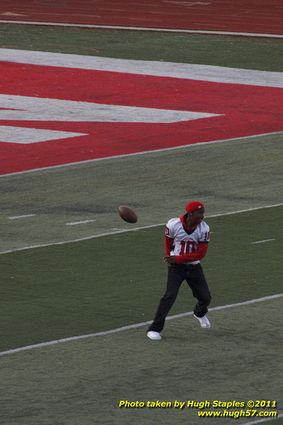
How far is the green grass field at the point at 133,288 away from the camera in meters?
14.6

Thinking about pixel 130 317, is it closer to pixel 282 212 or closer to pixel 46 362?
pixel 46 362

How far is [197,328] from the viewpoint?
17266 millimetres

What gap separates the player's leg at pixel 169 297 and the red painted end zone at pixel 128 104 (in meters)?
12.6

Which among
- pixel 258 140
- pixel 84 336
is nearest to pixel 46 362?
pixel 84 336

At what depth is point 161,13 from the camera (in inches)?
2051

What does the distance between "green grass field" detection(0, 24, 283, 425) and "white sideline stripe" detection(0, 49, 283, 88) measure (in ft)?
24.8

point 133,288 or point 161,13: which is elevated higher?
point 161,13

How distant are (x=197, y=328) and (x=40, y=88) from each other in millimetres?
21589

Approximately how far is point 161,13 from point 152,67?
11.7 meters

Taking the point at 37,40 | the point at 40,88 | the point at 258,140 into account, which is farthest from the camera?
the point at 37,40

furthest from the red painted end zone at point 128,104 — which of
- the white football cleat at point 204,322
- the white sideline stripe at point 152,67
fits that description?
the white football cleat at point 204,322

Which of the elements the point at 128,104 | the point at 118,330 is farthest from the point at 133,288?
the point at 128,104

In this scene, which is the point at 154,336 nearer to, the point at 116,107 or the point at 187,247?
the point at 187,247

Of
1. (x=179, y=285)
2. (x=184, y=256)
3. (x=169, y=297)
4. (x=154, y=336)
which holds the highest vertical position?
(x=184, y=256)
